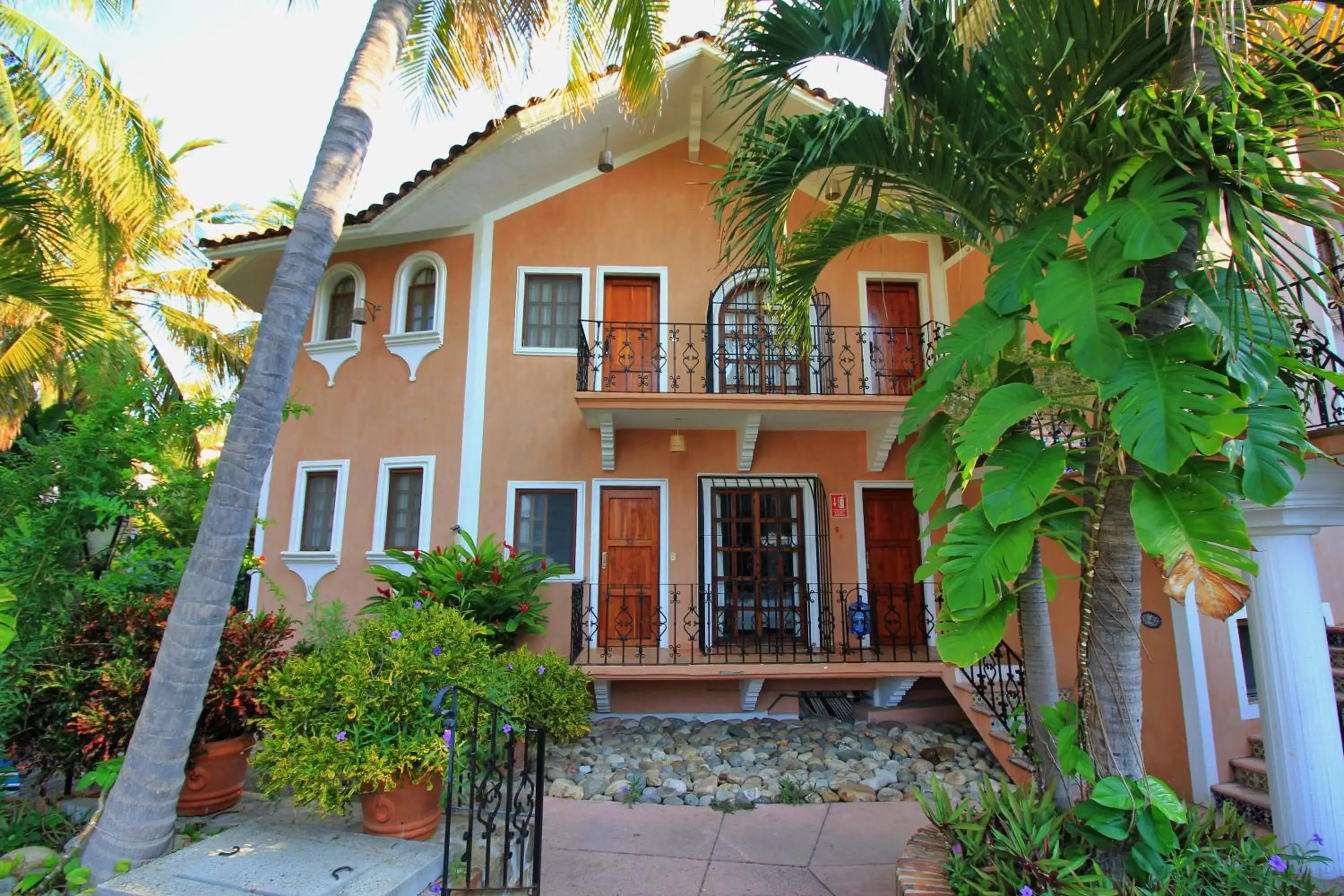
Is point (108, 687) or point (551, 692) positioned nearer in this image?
point (108, 687)

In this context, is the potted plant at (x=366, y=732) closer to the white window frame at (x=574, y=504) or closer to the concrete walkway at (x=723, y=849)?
the concrete walkway at (x=723, y=849)

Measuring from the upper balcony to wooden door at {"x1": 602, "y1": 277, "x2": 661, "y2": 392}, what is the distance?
0.02 metres

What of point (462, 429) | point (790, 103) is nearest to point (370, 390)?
point (462, 429)

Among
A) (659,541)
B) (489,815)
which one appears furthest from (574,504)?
(489,815)

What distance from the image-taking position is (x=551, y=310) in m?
9.52

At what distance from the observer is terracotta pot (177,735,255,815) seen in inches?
182

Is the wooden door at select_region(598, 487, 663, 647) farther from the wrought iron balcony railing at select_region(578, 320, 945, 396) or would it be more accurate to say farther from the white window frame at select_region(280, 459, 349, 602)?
the white window frame at select_region(280, 459, 349, 602)

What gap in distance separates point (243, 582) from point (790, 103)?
10.4 m

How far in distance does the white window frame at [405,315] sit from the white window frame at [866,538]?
19.6 ft

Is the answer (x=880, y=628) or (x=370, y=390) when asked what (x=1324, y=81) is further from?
(x=370, y=390)

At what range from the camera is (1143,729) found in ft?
20.4

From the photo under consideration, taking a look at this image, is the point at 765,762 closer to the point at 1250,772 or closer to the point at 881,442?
the point at 1250,772

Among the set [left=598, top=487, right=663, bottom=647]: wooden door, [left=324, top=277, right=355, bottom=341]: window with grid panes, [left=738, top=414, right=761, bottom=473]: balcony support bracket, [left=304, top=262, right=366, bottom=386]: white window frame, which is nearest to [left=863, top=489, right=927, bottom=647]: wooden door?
[left=738, top=414, right=761, bottom=473]: balcony support bracket

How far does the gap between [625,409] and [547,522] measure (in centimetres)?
202
